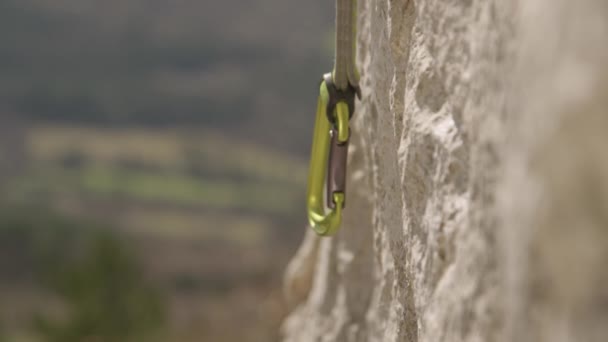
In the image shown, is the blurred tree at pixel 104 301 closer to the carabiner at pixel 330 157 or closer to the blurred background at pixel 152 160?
the blurred background at pixel 152 160

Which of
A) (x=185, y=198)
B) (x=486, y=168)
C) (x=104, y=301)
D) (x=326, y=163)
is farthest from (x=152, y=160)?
(x=486, y=168)

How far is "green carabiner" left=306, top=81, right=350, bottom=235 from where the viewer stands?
638 mm

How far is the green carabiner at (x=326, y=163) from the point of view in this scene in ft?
2.09

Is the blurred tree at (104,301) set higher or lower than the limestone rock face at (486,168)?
lower

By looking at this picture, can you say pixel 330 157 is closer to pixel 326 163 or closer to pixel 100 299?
pixel 326 163

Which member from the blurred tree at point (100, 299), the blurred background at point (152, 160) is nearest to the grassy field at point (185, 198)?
the blurred background at point (152, 160)

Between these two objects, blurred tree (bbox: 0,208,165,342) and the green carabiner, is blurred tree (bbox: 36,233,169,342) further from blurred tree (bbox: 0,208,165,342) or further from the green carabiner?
the green carabiner

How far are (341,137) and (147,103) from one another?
13879 mm

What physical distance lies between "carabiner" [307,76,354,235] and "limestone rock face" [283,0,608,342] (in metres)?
0.03

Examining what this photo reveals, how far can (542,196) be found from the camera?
0.30m

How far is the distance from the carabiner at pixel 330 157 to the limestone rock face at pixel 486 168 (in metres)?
0.03

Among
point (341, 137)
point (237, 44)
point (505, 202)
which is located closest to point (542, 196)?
point (505, 202)

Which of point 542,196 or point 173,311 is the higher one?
point 542,196

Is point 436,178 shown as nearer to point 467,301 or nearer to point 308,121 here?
point 467,301
